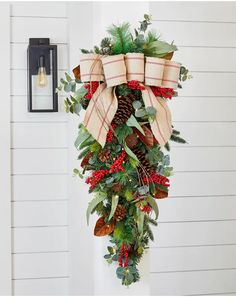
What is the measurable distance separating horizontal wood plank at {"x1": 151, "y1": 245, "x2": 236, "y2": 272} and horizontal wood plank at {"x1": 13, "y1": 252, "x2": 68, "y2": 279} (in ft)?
1.60

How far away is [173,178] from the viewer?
8.61ft

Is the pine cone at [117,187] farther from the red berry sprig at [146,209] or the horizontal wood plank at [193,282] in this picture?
the horizontal wood plank at [193,282]

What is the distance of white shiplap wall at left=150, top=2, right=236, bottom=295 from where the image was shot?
8.61 ft

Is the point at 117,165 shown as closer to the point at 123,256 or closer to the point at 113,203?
the point at 113,203

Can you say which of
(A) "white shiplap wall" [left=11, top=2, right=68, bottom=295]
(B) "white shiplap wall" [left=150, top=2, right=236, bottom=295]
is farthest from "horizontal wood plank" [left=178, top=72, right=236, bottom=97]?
(A) "white shiplap wall" [left=11, top=2, right=68, bottom=295]

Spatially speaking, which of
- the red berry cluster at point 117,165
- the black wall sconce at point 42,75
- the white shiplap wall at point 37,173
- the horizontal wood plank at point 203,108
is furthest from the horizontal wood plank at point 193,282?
the red berry cluster at point 117,165

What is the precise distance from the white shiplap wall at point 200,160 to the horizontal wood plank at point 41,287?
0.50m

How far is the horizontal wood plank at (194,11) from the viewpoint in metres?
2.60

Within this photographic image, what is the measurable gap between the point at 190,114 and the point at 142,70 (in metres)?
1.13

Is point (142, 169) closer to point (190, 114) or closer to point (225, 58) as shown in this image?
point (190, 114)

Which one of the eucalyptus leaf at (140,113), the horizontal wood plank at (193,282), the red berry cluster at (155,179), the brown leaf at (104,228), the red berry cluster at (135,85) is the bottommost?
the horizontal wood plank at (193,282)

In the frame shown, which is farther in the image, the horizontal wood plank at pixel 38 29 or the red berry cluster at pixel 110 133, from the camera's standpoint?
the horizontal wood plank at pixel 38 29

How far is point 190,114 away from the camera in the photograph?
2646mm

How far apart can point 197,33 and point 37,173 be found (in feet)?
3.56
